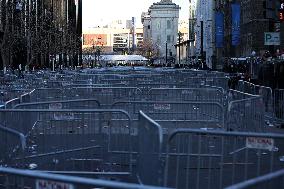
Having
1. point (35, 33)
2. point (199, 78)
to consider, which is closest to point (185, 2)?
point (35, 33)

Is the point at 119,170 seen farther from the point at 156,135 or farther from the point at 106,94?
the point at 106,94

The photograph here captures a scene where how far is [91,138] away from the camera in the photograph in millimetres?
9539

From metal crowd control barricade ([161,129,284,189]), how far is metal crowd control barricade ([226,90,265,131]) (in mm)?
3411

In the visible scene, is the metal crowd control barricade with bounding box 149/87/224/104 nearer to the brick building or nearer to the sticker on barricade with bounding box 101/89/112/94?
the sticker on barricade with bounding box 101/89/112/94

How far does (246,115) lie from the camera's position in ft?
43.0

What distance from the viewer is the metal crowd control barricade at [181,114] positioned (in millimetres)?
12469

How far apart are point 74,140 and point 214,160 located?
2.11 meters

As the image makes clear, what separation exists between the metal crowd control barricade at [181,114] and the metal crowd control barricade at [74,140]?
2.71m

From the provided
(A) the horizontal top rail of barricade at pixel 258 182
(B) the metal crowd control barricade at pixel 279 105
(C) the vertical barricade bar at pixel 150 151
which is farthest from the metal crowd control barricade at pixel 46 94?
(A) the horizontal top rail of barricade at pixel 258 182

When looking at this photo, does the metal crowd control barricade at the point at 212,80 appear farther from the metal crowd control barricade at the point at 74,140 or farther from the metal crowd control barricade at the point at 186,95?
the metal crowd control barricade at the point at 74,140

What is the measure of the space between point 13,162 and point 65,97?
8070 mm

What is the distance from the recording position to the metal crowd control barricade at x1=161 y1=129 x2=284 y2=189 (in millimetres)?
7750

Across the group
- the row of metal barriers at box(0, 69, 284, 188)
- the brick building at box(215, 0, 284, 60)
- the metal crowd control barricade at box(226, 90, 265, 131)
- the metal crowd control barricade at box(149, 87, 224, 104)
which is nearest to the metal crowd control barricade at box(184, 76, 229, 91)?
the metal crowd control barricade at box(149, 87, 224, 104)

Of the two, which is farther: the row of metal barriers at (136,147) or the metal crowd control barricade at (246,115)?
the metal crowd control barricade at (246,115)
